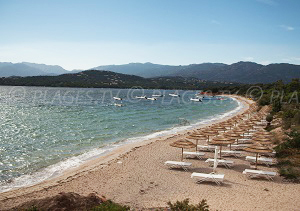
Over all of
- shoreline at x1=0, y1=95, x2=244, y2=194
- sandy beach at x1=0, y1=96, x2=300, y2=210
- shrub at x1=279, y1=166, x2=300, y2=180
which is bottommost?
shoreline at x1=0, y1=95, x2=244, y2=194

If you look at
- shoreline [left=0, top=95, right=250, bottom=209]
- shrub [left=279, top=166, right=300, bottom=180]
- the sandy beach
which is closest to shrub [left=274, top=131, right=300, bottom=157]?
the sandy beach

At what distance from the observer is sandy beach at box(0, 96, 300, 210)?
902 cm

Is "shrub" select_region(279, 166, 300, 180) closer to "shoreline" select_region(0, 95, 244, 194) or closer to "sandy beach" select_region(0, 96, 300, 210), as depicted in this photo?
"sandy beach" select_region(0, 96, 300, 210)

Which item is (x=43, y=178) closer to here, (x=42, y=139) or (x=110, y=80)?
(x=42, y=139)

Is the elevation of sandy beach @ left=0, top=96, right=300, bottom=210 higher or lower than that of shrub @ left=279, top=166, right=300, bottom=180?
lower

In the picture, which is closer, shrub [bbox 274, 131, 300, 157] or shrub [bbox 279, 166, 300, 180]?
shrub [bbox 279, 166, 300, 180]

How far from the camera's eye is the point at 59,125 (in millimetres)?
27844

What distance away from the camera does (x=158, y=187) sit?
10680mm

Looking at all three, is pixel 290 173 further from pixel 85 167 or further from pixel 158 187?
pixel 85 167

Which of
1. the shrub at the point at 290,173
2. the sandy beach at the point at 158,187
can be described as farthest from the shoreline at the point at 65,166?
the shrub at the point at 290,173

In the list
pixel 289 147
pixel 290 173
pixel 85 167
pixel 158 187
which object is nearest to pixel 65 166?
pixel 85 167

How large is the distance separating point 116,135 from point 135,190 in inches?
522

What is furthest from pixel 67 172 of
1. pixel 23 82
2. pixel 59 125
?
pixel 23 82

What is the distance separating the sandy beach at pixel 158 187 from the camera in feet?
29.6
